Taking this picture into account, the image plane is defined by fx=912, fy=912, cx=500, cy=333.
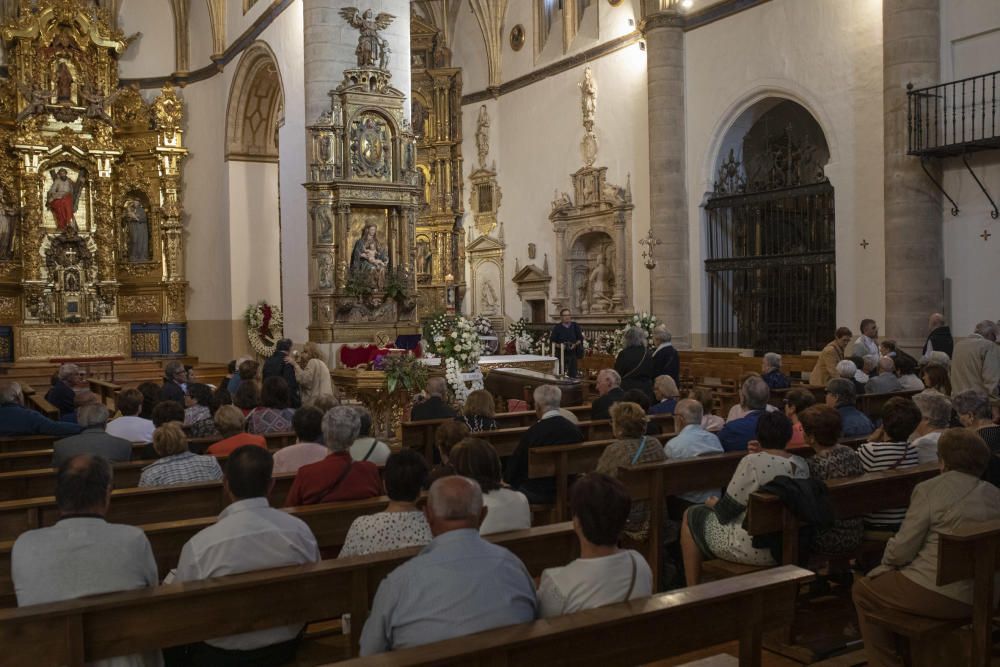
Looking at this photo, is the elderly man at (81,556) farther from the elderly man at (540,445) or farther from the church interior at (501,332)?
the elderly man at (540,445)

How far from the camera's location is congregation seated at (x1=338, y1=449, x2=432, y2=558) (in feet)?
12.5

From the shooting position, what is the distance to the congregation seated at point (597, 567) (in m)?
2.94

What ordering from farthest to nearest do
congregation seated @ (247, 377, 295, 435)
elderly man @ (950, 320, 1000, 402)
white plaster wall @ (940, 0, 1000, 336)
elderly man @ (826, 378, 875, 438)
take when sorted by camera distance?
1. white plaster wall @ (940, 0, 1000, 336)
2. elderly man @ (950, 320, 1000, 402)
3. congregation seated @ (247, 377, 295, 435)
4. elderly man @ (826, 378, 875, 438)

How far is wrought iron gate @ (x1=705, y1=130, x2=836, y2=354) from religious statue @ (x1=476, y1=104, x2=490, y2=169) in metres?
8.63

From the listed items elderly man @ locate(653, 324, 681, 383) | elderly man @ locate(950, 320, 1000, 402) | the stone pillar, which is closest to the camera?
elderly man @ locate(950, 320, 1000, 402)

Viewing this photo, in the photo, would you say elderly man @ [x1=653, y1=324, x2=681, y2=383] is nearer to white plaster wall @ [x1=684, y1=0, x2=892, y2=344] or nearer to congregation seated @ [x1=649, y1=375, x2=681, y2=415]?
congregation seated @ [x1=649, y1=375, x2=681, y2=415]

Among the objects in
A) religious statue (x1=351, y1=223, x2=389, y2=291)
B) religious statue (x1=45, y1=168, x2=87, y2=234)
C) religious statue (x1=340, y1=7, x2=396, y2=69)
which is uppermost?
religious statue (x1=340, y1=7, x2=396, y2=69)

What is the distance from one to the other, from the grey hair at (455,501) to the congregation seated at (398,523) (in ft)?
2.48

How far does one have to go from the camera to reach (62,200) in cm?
2083

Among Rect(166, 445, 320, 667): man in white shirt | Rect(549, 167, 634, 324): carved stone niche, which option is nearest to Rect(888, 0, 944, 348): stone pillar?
Rect(549, 167, 634, 324): carved stone niche

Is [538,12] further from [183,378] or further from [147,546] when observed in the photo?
[147,546]

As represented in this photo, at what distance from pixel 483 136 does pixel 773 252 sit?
417 inches

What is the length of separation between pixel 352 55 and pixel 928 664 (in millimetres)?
13412

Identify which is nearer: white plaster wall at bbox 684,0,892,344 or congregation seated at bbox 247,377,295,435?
congregation seated at bbox 247,377,295,435
